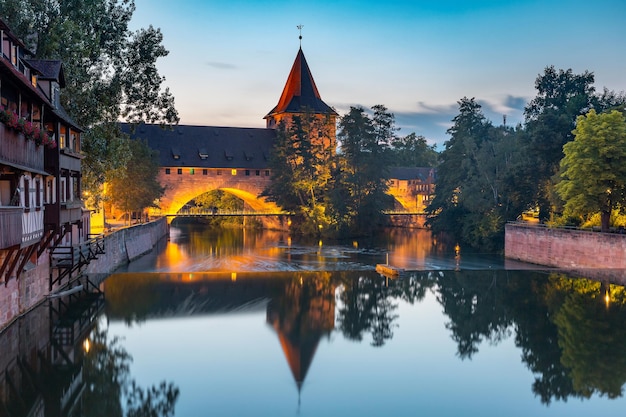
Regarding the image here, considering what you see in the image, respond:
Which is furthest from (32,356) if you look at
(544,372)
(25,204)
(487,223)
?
(487,223)

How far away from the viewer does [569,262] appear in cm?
3241

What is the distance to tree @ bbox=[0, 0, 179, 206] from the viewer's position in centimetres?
2461

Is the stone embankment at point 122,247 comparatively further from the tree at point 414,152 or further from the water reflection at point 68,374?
the tree at point 414,152

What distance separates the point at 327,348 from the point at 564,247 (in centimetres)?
1981

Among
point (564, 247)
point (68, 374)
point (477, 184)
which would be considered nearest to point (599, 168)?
point (564, 247)

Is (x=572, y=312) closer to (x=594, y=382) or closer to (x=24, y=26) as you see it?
(x=594, y=382)

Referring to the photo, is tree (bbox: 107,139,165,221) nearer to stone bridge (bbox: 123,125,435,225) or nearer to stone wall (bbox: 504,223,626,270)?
stone bridge (bbox: 123,125,435,225)

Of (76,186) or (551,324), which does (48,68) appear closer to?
(76,186)

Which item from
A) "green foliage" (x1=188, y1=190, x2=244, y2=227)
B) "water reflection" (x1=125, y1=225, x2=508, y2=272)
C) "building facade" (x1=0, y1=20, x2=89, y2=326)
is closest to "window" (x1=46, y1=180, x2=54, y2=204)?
"building facade" (x1=0, y1=20, x2=89, y2=326)

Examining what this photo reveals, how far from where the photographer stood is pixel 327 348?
1777cm

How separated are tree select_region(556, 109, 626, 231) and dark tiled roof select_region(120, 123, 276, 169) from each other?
3910 centimetres

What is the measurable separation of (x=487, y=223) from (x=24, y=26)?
31.7 m

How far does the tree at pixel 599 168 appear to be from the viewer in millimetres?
30359

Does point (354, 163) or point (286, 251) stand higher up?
point (354, 163)
